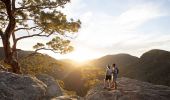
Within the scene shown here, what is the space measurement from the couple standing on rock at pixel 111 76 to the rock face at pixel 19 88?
7197mm

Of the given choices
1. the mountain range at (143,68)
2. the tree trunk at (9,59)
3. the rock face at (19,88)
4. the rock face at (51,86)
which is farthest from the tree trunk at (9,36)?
the mountain range at (143,68)

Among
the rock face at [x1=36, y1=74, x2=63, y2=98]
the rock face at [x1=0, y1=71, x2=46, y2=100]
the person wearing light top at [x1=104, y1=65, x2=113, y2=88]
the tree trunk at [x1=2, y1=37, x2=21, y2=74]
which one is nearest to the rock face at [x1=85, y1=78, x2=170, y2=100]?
the person wearing light top at [x1=104, y1=65, x2=113, y2=88]

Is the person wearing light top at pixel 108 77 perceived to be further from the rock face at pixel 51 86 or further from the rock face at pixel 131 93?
the rock face at pixel 51 86

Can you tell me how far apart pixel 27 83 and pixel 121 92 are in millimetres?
8355

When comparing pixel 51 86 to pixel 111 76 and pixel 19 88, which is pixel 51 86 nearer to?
pixel 111 76

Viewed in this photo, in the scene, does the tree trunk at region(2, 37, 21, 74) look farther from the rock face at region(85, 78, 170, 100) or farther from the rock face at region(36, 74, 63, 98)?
Answer: the rock face at region(85, 78, 170, 100)

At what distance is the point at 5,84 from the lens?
65.6 feet

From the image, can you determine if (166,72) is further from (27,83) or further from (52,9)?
(27,83)

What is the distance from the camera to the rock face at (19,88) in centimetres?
1925

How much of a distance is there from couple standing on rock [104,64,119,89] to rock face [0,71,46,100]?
7197 millimetres

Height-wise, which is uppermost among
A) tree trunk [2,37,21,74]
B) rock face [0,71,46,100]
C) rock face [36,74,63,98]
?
tree trunk [2,37,21,74]

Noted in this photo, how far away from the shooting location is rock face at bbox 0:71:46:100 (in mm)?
19248

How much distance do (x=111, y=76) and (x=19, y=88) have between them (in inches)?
378

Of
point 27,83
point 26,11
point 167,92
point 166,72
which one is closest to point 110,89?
point 167,92
